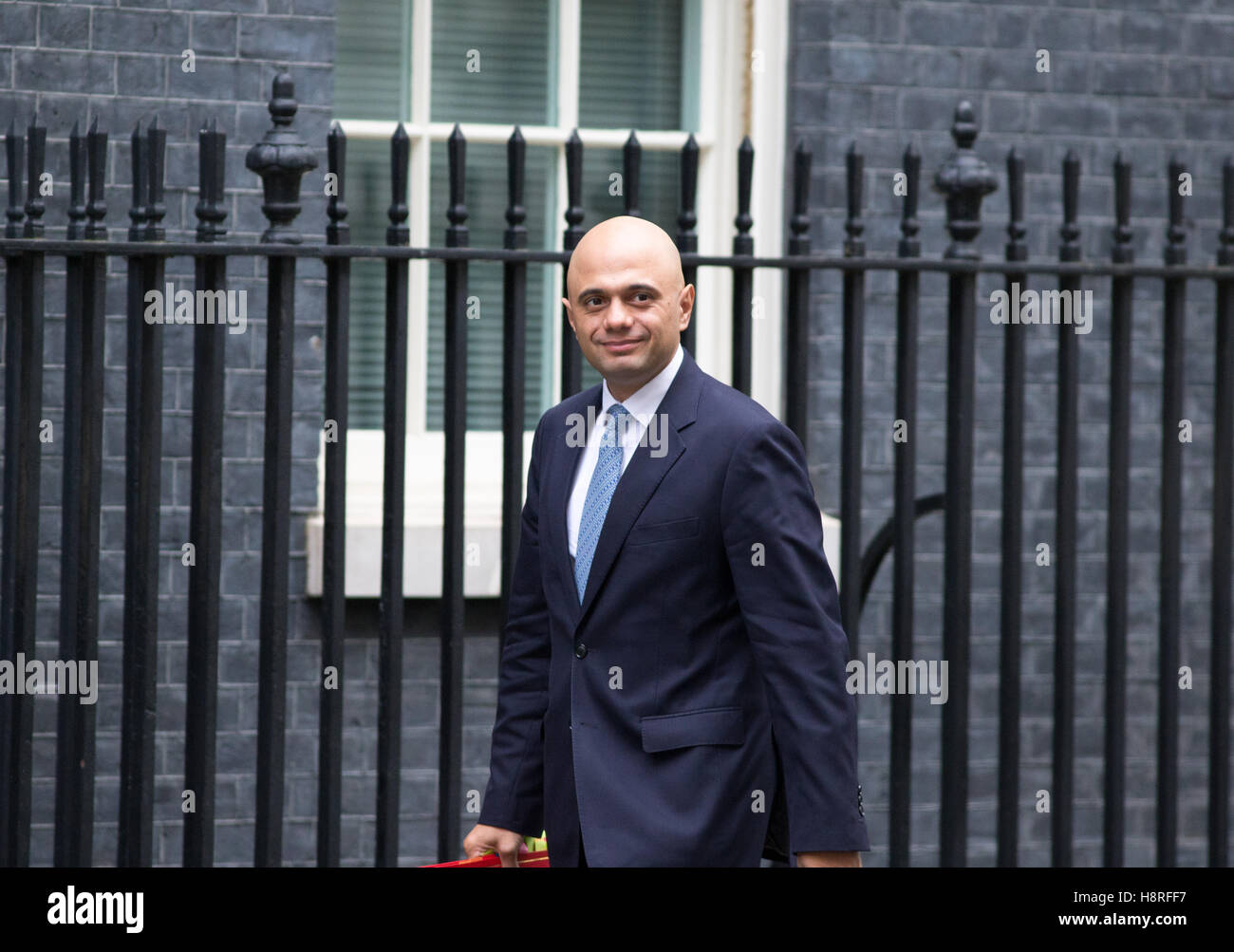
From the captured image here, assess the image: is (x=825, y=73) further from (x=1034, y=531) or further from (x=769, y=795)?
(x=769, y=795)

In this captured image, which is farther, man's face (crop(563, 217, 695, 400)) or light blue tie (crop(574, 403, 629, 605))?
light blue tie (crop(574, 403, 629, 605))

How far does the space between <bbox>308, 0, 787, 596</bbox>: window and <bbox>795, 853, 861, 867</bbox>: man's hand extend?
2.96 m

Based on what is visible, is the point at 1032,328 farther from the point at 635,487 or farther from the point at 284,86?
the point at 635,487

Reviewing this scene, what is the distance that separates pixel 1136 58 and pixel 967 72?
68cm

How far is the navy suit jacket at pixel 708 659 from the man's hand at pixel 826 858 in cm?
2

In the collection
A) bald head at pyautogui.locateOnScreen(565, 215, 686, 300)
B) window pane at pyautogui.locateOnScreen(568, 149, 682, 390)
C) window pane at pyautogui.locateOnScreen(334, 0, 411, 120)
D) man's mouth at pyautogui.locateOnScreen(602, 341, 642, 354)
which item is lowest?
man's mouth at pyautogui.locateOnScreen(602, 341, 642, 354)

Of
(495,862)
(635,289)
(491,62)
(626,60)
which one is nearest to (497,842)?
(495,862)

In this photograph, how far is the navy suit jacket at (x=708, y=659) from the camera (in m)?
2.89

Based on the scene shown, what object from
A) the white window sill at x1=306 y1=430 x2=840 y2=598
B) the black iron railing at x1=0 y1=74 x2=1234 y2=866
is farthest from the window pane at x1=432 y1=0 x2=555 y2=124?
the black iron railing at x1=0 y1=74 x2=1234 y2=866

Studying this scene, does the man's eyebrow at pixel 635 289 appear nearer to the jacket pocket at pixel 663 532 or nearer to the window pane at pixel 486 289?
the jacket pocket at pixel 663 532

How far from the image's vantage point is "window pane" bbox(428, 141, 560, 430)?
19.7 ft

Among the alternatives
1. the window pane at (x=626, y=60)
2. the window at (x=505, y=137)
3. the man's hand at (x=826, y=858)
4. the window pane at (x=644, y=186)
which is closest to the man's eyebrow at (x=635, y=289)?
the man's hand at (x=826, y=858)

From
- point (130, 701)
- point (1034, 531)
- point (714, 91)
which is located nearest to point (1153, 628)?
point (1034, 531)

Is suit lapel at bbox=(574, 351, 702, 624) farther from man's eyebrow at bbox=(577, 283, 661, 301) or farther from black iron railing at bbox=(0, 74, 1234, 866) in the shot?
black iron railing at bbox=(0, 74, 1234, 866)
